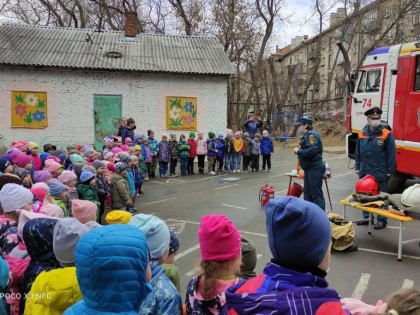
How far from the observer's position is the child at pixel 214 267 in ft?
7.87

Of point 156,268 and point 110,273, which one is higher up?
point 110,273

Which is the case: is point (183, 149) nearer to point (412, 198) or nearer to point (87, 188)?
point (87, 188)

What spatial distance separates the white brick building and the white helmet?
13.1 m

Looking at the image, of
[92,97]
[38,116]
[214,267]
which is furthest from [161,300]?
[38,116]

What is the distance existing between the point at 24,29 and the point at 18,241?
61.8 ft

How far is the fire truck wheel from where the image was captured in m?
9.84

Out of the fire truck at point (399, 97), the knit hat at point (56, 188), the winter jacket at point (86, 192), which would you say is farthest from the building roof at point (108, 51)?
the knit hat at point (56, 188)

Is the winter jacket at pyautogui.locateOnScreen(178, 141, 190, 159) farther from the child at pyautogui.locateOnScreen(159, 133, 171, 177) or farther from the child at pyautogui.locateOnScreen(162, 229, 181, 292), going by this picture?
the child at pyautogui.locateOnScreen(162, 229, 181, 292)

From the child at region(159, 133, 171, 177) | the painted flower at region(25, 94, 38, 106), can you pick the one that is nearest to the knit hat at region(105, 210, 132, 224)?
the child at region(159, 133, 171, 177)

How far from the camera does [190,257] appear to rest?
19.3 feet

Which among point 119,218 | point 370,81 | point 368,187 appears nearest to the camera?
point 119,218

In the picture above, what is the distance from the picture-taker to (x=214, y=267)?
246cm

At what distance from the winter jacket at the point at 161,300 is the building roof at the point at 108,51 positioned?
622 inches

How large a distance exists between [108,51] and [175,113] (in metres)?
4.48
